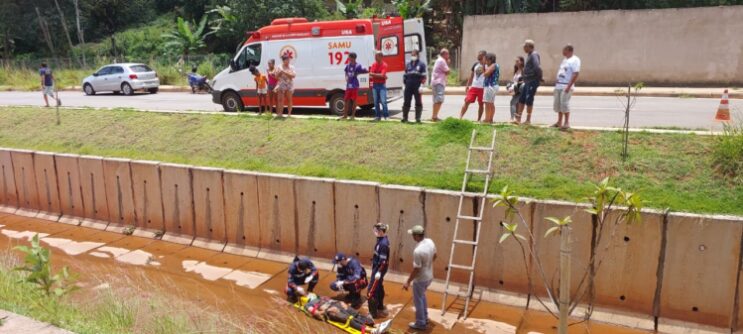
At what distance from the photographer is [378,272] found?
7.95m

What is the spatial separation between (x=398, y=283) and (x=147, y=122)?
879 centimetres

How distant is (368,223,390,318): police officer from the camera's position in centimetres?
798

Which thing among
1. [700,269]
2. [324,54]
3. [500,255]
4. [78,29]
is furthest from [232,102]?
[78,29]

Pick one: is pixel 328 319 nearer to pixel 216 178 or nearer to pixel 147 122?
pixel 216 178

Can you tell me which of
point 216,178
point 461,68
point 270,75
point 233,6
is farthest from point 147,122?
point 233,6

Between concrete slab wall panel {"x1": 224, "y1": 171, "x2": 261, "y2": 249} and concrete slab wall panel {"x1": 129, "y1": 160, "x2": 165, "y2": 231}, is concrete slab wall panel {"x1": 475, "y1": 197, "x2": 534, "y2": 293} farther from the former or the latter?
concrete slab wall panel {"x1": 129, "y1": 160, "x2": 165, "y2": 231}

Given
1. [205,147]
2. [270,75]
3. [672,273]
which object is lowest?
[672,273]

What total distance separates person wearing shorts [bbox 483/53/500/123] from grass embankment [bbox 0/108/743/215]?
0.99 m

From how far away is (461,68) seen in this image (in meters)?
25.0

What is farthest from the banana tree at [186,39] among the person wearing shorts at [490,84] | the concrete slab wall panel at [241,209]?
the person wearing shorts at [490,84]

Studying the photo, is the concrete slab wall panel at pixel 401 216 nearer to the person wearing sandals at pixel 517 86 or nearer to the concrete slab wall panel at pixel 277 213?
the concrete slab wall panel at pixel 277 213

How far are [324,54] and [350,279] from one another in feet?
27.0

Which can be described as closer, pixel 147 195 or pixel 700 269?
pixel 700 269

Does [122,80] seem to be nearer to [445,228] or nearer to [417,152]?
[417,152]
